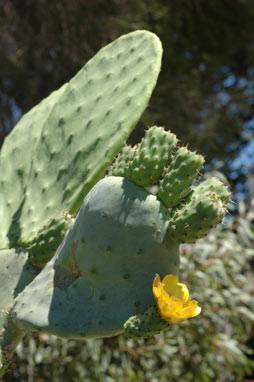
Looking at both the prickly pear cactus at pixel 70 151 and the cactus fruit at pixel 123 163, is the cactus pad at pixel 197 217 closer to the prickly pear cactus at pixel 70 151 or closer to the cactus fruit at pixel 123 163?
the cactus fruit at pixel 123 163

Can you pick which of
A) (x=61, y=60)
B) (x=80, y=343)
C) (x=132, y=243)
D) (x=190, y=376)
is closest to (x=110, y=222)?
(x=132, y=243)

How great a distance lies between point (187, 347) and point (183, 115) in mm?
2721

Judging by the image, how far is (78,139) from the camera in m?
1.39

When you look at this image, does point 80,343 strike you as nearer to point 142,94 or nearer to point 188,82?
point 142,94

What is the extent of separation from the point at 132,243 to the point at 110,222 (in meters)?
0.06

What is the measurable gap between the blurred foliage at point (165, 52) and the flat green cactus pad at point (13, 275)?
3347mm

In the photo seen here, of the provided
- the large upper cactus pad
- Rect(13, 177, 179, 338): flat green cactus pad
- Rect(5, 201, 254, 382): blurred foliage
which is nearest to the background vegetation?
Rect(5, 201, 254, 382): blurred foliage

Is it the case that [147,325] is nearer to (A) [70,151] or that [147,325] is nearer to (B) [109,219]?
(B) [109,219]

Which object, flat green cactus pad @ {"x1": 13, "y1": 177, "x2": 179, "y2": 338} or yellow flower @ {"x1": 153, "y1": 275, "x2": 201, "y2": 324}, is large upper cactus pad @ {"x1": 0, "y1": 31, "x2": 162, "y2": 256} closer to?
flat green cactus pad @ {"x1": 13, "y1": 177, "x2": 179, "y2": 338}

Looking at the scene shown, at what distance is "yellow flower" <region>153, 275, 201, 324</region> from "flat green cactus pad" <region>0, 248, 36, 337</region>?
1.46 feet

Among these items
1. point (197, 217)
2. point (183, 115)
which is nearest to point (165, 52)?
point (183, 115)

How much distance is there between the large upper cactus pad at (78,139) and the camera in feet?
4.23

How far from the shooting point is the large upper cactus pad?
1288 mm

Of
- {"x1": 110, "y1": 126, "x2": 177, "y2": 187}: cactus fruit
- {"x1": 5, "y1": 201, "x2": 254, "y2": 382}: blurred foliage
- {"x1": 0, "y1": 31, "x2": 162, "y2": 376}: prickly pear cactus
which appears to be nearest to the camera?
{"x1": 110, "y1": 126, "x2": 177, "y2": 187}: cactus fruit
